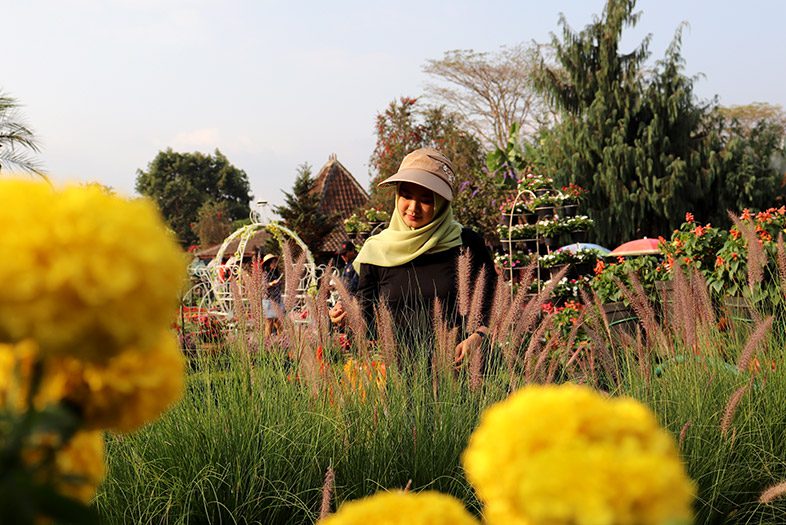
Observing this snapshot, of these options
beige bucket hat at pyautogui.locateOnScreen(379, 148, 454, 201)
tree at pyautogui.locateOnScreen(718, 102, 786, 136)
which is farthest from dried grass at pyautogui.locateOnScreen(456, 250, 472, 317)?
tree at pyautogui.locateOnScreen(718, 102, 786, 136)

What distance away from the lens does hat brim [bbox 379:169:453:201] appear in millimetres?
3404

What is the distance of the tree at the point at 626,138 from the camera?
79.5 ft

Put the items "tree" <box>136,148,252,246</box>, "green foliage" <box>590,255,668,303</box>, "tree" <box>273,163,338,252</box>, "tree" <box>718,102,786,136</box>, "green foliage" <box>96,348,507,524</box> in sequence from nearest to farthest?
"green foliage" <box>96,348,507,524</box> → "green foliage" <box>590,255,668,303</box> → "tree" <box>273,163,338,252</box> → "tree" <box>718,102,786,136</box> → "tree" <box>136,148,252,246</box>

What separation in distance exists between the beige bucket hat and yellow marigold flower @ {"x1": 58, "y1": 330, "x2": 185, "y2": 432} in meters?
2.99

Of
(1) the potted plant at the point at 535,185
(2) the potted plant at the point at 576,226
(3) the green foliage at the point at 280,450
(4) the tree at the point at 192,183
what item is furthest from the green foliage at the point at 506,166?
(4) the tree at the point at 192,183

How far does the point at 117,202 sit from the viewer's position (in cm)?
36

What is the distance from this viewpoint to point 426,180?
3.43m

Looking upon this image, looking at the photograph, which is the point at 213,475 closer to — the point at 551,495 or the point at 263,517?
the point at 263,517

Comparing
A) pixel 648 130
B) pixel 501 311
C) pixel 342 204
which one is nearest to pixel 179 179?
pixel 342 204

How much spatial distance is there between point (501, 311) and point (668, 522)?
2417mm

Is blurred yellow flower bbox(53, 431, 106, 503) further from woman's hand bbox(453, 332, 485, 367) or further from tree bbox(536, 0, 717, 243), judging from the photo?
tree bbox(536, 0, 717, 243)

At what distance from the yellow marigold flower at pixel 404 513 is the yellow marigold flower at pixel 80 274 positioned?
14 cm

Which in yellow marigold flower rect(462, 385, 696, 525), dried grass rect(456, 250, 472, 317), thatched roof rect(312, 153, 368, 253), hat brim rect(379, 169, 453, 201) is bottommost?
dried grass rect(456, 250, 472, 317)

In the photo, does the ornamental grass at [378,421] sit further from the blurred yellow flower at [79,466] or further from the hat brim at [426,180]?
the blurred yellow flower at [79,466]
